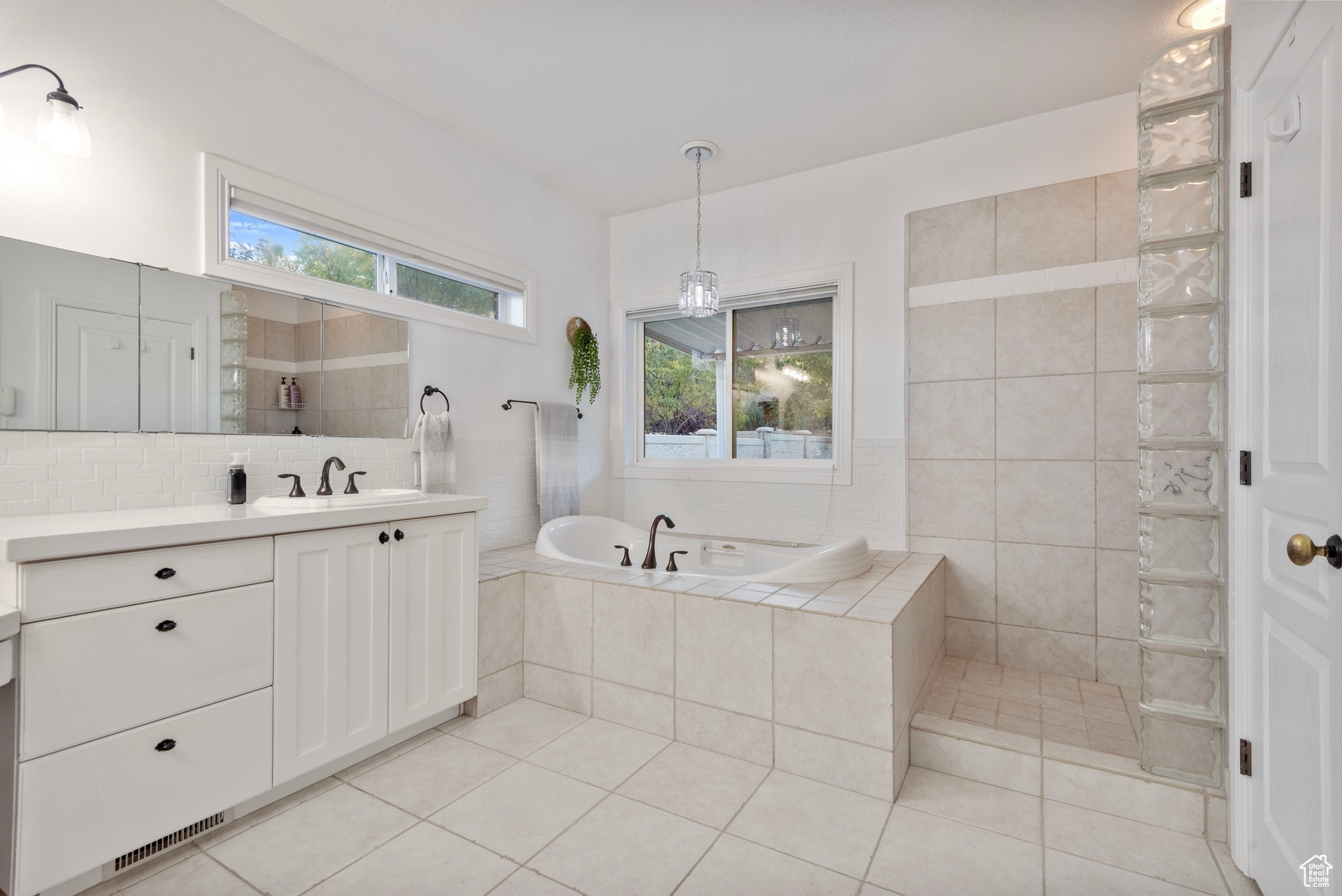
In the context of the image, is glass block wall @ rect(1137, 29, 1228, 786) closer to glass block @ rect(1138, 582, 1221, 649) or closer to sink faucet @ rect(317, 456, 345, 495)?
glass block @ rect(1138, 582, 1221, 649)

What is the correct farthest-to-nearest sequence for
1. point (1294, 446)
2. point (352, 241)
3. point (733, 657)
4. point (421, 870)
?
point (352, 241)
point (733, 657)
point (421, 870)
point (1294, 446)

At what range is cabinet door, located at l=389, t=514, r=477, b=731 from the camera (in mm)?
2188

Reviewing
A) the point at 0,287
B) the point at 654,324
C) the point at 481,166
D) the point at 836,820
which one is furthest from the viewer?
the point at 654,324

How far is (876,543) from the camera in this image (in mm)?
3383

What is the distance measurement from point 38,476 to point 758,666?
7.49 ft

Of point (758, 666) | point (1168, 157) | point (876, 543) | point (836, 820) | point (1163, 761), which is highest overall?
point (1168, 157)

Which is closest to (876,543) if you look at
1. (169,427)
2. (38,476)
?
(169,427)

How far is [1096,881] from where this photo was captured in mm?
1606

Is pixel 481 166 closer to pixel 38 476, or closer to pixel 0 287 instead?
pixel 0 287

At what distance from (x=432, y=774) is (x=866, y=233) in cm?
325

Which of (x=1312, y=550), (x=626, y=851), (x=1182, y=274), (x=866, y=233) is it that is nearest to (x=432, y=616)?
(x=626, y=851)

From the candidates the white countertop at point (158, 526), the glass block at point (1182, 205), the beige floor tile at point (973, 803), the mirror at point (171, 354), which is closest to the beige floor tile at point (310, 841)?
the white countertop at point (158, 526)

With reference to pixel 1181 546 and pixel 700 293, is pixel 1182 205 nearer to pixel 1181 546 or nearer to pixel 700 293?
pixel 1181 546

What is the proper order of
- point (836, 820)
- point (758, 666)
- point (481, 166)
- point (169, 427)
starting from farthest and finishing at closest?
point (481, 166) → point (758, 666) → point (169, 427) → point (836, 820)
